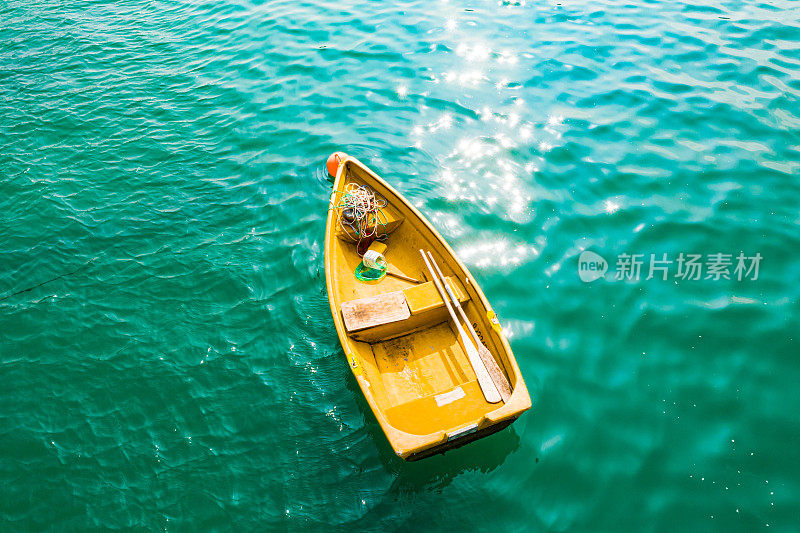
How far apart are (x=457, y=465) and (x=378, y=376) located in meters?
1.92

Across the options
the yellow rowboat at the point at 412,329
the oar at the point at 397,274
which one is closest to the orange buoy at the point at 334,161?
the yellow rowboat at the point at 412,329

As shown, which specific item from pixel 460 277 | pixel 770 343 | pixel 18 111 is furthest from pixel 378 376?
pixel 18 111

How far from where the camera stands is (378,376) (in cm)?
799

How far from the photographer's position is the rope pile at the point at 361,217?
393 inches

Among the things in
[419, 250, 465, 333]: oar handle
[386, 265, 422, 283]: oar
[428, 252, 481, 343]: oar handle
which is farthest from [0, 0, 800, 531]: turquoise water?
[386, 265, 422, 283]: oar

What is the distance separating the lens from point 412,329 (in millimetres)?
8758

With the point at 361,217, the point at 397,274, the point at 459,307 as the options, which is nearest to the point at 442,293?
the point at 459,307

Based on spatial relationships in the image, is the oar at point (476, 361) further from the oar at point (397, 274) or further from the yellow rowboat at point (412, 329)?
the oar at point (397, 274)

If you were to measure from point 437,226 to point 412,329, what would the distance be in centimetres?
305

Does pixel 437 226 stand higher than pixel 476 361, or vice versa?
pixel 437 226

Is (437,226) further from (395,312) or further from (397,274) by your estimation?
(395,312)

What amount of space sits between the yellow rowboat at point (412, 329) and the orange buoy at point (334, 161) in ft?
2.49

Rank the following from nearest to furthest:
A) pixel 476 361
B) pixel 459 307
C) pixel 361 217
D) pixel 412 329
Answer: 1. pixel 476 361
2. pixel 459 307
3. pixel 412 329
4. pixel 361 217

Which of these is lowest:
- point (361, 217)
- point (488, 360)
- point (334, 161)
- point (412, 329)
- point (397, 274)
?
point (412, 329)
